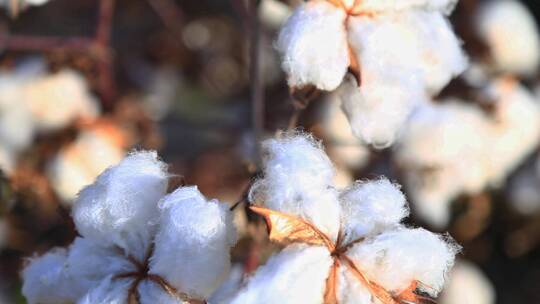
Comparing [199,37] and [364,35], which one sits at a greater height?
Result: [364,35]

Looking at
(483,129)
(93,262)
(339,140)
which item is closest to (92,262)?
(93,262)

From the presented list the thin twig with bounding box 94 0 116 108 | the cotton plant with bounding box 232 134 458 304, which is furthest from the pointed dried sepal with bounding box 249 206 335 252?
the thin twig with bounding box 94 0 116 108

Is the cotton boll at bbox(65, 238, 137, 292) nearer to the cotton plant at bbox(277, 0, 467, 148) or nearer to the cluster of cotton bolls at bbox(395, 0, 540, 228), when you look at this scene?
the cotton plant at bbox(277, 0, 467, 148)

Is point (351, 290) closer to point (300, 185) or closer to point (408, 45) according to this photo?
point (300, 185)

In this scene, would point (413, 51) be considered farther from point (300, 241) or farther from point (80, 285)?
point (80, 285)

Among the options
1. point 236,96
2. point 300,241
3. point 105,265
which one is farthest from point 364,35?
point 236,96

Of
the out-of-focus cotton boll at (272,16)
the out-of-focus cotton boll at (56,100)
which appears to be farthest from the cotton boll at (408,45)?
the out-of-focus cotton boll at (272,16)
